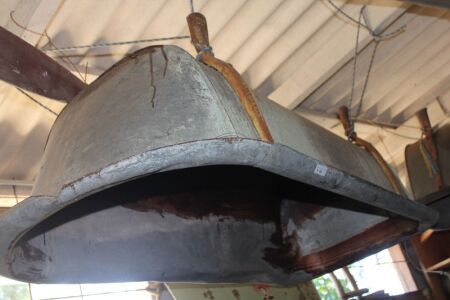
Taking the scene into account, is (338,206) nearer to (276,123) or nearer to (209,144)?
(276,123)

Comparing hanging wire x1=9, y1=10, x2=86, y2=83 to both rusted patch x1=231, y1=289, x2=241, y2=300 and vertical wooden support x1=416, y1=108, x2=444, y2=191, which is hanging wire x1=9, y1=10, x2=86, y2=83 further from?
vertical wooden support x1=416, y1=108, x2=444, y2=191

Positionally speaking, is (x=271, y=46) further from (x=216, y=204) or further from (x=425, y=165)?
(x=425, y=165)

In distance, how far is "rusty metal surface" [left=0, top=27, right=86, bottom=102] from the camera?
1.10 meters

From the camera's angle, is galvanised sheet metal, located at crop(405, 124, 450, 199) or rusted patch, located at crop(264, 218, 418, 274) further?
galvanised sheet metal, located at crop(405, 124, 450, 199)

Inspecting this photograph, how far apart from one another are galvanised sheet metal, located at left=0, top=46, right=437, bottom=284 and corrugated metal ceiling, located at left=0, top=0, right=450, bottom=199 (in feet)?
1.79

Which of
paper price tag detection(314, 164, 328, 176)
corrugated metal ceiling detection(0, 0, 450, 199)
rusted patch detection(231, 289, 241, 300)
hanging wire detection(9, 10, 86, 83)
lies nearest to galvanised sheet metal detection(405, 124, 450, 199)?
corrugated metal ceiling detection(0, 0, 450, 199)

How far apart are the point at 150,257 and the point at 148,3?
825 mm

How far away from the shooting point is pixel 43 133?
1.93 metres

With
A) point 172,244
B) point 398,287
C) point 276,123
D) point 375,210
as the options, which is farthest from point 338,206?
point 398,287

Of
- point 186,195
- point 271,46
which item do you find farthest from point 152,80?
point 271,46

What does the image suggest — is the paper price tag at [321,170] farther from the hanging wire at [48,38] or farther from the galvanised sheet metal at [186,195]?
the hanging wire at [48,38]

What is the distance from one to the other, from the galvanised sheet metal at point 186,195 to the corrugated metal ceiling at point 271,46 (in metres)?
0.54

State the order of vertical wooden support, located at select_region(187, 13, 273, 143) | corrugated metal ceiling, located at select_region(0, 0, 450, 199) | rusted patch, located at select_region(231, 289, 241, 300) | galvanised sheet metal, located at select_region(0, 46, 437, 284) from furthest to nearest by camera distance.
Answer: rusted patch, located at select_region(231, 289, 241, 300) < corrugated metal ceiling, located at select_region(0, 0, 450, 199) < vertical wooden support, located at select_region(187, 13, 273, 143) < galvanised sheet metal, located at select_region(0, 46, 437, 284)

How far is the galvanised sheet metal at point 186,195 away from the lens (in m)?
0.74
